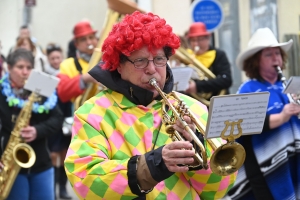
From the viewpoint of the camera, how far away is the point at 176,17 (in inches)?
580

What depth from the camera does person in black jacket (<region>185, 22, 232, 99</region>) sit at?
8.23 m

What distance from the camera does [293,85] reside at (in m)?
5.51

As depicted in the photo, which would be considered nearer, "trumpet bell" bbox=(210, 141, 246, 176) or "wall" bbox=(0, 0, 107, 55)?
"trumpet bell" bbox=(210, 141, 246, 176)

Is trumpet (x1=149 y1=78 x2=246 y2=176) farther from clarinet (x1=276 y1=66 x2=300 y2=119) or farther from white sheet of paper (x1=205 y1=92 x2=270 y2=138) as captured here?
clarinet (x1=276 y1=66 x2=300 y2=119)

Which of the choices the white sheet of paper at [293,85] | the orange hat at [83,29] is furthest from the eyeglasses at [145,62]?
the orange hat at [83,29]

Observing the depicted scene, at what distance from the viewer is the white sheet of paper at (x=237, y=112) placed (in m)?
3.32

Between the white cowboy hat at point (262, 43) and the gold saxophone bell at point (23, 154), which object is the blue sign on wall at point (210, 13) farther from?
the gold saxophone bell at point (23, 154)

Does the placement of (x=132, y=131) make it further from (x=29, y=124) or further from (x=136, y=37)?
(x=29, y=124)

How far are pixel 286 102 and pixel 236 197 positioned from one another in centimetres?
88

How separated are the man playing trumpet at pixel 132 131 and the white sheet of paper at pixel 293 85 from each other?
1773 mm

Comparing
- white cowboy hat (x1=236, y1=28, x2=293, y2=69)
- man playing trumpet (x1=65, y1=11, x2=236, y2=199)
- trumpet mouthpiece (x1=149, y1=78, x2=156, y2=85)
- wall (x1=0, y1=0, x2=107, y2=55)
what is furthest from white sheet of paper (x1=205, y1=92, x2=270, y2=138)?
wall (x1=0, y1=0, x2=107, y2=55)

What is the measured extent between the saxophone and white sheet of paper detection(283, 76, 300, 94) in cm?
223

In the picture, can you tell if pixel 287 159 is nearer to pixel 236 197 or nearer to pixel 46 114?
pixel 236 197

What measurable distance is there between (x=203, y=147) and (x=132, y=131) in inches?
18.6
